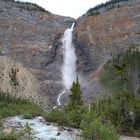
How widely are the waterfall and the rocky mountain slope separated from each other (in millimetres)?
1346

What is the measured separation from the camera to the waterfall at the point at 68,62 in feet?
398

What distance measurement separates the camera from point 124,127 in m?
59.7

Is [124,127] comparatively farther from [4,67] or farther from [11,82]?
[4,67]

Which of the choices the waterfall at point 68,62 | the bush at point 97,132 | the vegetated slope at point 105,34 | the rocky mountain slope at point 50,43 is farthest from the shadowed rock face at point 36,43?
the bush at point 97,132

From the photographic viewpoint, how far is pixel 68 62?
422 ft

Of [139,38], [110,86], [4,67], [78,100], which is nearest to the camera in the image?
[78,100]

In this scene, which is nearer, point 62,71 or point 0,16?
point 62,71

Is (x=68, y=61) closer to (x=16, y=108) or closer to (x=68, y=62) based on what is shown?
(x=68, y=62)

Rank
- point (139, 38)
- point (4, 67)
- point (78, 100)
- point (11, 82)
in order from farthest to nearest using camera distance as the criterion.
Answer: point (139, 38) < point (4, 67) < point (11, 82) < point (78, 100)

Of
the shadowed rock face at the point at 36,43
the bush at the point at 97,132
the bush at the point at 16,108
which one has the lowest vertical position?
the bush at the point at 16,108

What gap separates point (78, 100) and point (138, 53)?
108 feet

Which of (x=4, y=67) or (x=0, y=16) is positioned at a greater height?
(x=0, y=16)

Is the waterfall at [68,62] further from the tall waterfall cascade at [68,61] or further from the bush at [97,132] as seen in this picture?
the bush at [97,132]

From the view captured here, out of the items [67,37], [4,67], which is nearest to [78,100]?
[4,67]
